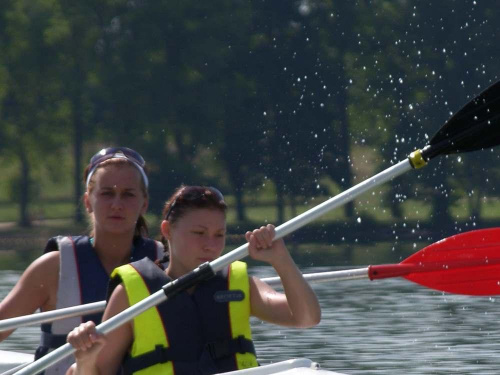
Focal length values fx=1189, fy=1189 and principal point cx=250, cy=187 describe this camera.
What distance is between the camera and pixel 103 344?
9.46ft

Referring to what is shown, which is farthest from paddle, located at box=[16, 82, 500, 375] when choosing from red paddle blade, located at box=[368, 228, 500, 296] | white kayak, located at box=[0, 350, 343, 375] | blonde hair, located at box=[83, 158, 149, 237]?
blonde hair, located at box=[83, 158, 149, 237]

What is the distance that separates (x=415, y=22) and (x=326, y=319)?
2053 centimetres

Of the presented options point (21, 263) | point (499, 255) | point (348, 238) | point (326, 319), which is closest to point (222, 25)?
point (348, 238)

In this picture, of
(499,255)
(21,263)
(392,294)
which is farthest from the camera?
(21,263)

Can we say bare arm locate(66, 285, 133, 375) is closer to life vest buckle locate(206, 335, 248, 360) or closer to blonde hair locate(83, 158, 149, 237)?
life vest buckle locate(206, 335, 248, 360)

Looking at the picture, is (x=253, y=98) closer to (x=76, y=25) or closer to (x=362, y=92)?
(x=362, y=92)

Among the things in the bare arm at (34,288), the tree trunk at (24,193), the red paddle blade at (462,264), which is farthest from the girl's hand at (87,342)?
the tree trunk at (24,193)

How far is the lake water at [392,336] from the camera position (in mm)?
7655

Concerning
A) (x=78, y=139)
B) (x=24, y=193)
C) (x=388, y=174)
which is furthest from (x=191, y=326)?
(x=24, y=193)

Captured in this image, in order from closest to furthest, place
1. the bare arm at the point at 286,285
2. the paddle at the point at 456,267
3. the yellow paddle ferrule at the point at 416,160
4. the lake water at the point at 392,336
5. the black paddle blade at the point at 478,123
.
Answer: the bare arm at the point at 286,285
the yellow paddle ferrule at the point at 416,160
the black paddle blade at the point at 478,123
the paddle at the point at 456,267
the lake water at the point at 392,336

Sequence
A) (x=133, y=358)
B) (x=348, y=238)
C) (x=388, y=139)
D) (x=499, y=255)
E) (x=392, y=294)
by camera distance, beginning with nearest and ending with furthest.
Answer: (x=133, y=358) < (x=499, y=255) < (x=392, y=294) < (x=348, y=238) < (x=388, y=139)

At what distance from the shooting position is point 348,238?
23.7 m

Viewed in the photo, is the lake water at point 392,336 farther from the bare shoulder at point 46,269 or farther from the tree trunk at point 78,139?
the tree trunk at point 78,139

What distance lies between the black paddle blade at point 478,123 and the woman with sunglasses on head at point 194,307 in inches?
31.6
